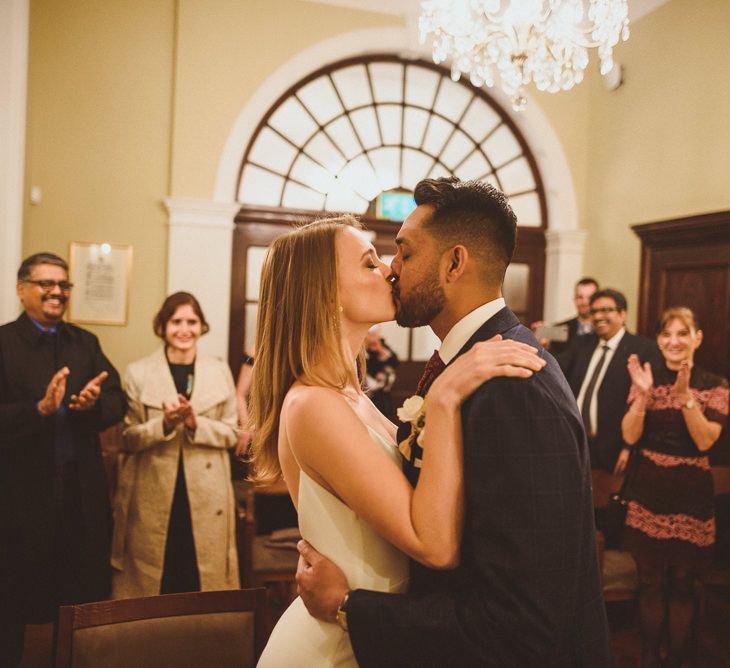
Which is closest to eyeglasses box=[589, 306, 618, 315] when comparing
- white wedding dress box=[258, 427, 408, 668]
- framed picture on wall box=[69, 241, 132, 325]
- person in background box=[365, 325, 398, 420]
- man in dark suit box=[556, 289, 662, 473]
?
man in dark suit box=[556, 289, 662, 473]

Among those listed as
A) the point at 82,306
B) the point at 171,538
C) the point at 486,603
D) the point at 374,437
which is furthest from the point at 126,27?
the point at 486,603

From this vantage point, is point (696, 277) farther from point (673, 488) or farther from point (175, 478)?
point (175, 478)

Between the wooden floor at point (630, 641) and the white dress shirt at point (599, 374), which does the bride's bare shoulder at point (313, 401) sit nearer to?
the wooden floor at point (630, 641)

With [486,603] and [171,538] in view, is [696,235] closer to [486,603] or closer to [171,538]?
[171,538]

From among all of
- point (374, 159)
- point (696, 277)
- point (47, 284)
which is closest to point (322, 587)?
point (47, 284)

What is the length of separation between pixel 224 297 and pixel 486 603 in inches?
175

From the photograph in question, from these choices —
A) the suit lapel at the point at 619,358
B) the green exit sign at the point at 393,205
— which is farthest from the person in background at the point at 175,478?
the green exit sign at the point at 393,205

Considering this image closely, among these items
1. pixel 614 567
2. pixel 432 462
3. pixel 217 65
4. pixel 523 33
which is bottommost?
pixel 614 567

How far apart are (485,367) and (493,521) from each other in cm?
25

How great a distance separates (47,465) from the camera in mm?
2828

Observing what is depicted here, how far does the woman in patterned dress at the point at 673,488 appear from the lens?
10.0ft

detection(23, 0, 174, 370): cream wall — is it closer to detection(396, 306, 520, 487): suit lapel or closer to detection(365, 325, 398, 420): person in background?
detection(365, 325, 398, 420): person in background

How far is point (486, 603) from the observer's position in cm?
107

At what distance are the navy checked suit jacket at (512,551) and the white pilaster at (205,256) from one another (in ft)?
14.1
